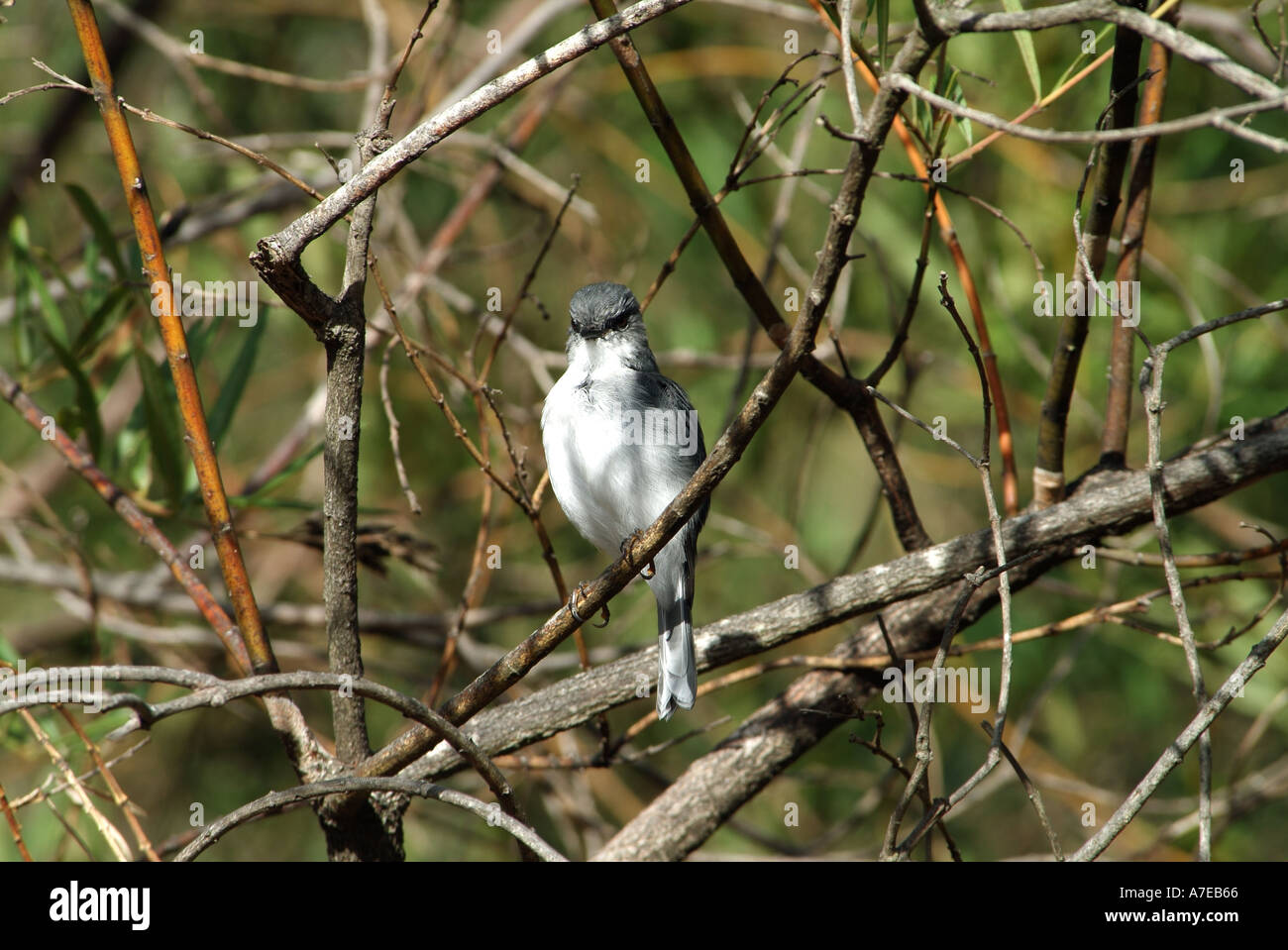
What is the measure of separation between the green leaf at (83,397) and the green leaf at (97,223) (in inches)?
11.2

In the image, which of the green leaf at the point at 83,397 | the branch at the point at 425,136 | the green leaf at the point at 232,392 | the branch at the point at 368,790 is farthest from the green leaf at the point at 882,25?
the green leaf at the point at 83,397

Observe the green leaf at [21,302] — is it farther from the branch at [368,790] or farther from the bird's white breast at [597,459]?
the branch at [368,790]

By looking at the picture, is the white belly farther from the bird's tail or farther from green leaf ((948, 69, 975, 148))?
green leaf ((948, 69, 975, 148))

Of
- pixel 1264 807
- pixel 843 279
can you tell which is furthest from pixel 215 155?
pixel 1264 807

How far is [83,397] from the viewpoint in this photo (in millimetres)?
3193

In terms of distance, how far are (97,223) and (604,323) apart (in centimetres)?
150

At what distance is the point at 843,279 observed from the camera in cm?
448

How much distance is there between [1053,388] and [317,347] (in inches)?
172

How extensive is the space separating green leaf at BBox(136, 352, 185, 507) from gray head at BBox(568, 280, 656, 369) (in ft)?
4.02

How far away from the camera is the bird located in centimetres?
321

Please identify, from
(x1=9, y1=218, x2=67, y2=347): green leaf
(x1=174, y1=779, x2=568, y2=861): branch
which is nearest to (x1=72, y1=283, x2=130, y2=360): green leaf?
(x1=9, y1=218, x2=67, y2=347): green leaf

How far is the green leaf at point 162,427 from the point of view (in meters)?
3.11

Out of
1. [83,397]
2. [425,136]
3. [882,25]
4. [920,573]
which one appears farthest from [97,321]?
[920,573]

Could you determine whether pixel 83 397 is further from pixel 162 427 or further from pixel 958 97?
pixel 958 97
